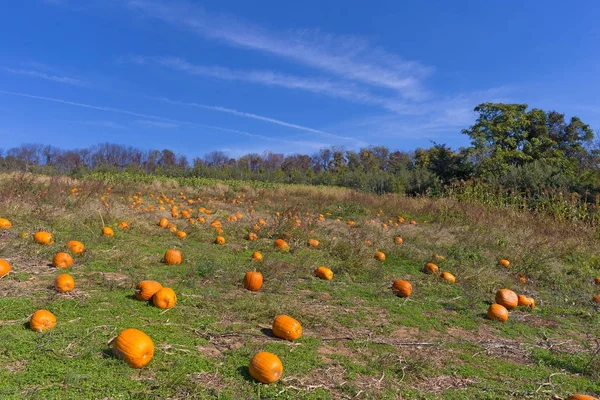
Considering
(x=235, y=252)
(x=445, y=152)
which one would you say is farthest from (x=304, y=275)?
(x=445, y=152)

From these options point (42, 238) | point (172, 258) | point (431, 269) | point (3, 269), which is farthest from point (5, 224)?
point (431, 269)

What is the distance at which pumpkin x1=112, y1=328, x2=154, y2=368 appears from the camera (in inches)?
97.6

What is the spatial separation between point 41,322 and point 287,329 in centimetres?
182

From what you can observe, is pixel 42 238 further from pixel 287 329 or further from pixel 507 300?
pixel 507 300

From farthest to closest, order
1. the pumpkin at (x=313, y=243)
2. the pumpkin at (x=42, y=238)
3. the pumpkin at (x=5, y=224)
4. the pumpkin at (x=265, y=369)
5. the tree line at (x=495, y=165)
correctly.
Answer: the tree line at (x=495, y=165) < the pumpkin at (x=313, y=243) < the pumpkin at (x=5, y=224) < the pumpkin at (x=42, y=238) < the pumpkin at (x=265, y=369)

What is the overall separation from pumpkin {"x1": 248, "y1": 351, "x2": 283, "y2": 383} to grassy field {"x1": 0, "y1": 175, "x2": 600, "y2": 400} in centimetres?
5

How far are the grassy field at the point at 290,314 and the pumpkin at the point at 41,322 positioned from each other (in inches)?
3.5

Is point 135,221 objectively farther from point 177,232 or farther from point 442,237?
point 442,237

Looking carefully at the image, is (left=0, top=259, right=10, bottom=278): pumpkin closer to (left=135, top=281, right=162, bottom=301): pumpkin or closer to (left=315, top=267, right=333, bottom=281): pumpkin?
(left=135, top=281, right=162, bottom=301): pumpkin

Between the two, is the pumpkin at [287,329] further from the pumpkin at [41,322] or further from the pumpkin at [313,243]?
the pumpkin at [313,243]

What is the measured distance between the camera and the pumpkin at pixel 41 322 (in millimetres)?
2879

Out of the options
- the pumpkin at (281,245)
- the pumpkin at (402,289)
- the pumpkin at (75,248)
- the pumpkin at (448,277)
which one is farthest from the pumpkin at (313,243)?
the pumpkin at (75,248)

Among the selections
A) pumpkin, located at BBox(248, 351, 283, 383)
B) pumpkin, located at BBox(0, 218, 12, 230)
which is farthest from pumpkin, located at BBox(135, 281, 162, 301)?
pumpkin, located at BBox(0, 218, 12, 230)

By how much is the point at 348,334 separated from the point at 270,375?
122 cm
